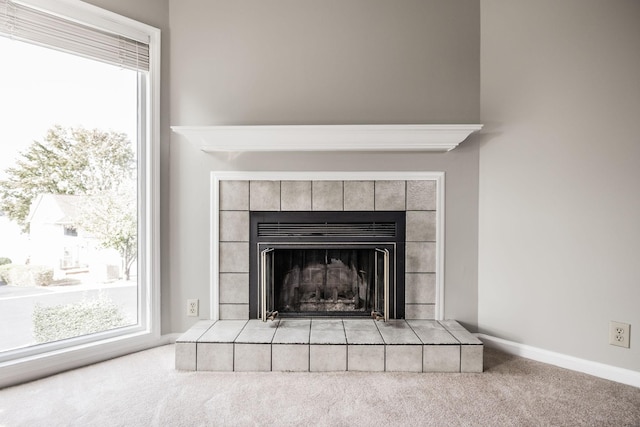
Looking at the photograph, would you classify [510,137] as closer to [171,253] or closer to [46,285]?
[171,253]

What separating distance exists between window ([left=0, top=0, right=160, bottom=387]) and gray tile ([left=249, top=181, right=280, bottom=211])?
2.10 feet

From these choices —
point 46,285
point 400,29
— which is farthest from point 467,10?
point 46,285

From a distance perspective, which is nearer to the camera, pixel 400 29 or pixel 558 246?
pixel 558 246

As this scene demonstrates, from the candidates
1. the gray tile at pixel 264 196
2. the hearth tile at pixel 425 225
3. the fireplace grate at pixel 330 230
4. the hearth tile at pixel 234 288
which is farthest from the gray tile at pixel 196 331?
the hearth tile at pixel 425 225

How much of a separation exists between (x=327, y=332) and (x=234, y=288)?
712mm

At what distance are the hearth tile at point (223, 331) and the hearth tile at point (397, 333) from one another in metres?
0.89

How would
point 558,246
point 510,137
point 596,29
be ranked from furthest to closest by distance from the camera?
point 510,137 → point 558,246 → point 596,29

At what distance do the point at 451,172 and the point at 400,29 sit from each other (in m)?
1.03

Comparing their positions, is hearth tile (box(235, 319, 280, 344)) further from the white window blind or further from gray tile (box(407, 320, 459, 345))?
the white window blind

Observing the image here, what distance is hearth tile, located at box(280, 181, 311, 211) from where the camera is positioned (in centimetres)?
225

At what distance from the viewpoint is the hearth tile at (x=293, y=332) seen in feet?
6.27

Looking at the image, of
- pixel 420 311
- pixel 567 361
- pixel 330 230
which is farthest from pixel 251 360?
pixel 567 361

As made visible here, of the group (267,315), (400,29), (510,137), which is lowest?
(267,315)

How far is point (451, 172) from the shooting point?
226 centimetres
